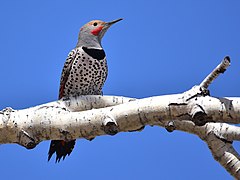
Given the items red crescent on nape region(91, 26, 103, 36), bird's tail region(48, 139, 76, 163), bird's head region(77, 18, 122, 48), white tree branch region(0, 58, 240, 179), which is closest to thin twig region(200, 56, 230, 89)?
white tree branch region(0, 58, 240, 179)

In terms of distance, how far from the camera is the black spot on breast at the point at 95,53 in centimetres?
439

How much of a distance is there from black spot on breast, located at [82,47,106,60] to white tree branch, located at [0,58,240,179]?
112 cm

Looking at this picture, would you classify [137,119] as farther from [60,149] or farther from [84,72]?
[84,72]

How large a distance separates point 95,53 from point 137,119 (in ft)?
6.41

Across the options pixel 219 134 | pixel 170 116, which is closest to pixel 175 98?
pixel 170 116

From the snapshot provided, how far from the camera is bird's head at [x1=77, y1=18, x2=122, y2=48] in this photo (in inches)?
184

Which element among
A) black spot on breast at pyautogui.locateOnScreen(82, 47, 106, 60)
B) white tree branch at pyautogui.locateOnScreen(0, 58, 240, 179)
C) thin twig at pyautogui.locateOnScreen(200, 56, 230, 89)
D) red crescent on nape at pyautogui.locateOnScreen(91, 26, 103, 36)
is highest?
red crescent on nape at pyautogui.locateOnScreen(91, 26, 103, 36)

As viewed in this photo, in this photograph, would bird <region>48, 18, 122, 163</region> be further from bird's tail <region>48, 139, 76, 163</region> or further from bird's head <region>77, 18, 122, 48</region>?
bird's tail <region>48, 139, 76, 163</region>

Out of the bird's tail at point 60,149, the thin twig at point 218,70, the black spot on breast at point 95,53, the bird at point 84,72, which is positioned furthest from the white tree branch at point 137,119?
the black spot on breast at point 95,53

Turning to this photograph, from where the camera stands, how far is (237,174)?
114 inches

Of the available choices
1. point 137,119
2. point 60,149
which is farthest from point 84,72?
point 137,119

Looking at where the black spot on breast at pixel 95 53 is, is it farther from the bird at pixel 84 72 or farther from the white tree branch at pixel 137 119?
the white tree branch at pixel 137 119

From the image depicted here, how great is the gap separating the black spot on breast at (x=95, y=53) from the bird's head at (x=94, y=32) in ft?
0.52

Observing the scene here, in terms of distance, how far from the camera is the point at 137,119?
2.55m
